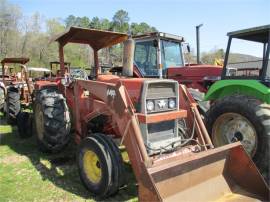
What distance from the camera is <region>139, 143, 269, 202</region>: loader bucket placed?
374 centimetres

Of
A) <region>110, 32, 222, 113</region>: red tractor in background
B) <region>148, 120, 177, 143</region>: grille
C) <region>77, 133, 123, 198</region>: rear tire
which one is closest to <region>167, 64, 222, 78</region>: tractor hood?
<region>110, 32, 222, 113</region>: red tractor in background

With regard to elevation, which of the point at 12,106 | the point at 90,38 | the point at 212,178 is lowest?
the point at 212,178

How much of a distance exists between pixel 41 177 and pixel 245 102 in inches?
129

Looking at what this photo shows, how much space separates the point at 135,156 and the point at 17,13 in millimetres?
44596

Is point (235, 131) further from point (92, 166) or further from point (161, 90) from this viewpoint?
point (92, 166)

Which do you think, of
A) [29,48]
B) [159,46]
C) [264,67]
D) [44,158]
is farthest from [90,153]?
[29,48]

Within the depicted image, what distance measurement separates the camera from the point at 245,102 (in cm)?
495

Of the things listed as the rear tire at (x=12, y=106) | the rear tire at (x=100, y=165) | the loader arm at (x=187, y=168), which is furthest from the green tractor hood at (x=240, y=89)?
the rear tire at (x=12, y=106)

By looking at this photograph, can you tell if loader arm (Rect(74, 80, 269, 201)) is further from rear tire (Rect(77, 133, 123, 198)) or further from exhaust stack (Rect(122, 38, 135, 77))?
exhaust stack (Rect(122, 38, 135, 77))

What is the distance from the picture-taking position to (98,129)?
18.4ft

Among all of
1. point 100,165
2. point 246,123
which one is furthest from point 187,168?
point 246,123

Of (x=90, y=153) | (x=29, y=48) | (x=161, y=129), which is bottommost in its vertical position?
(x=90, y=153)

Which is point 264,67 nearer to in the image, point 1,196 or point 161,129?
point 161,129

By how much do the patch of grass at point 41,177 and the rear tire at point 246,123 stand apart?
1.58 meters
